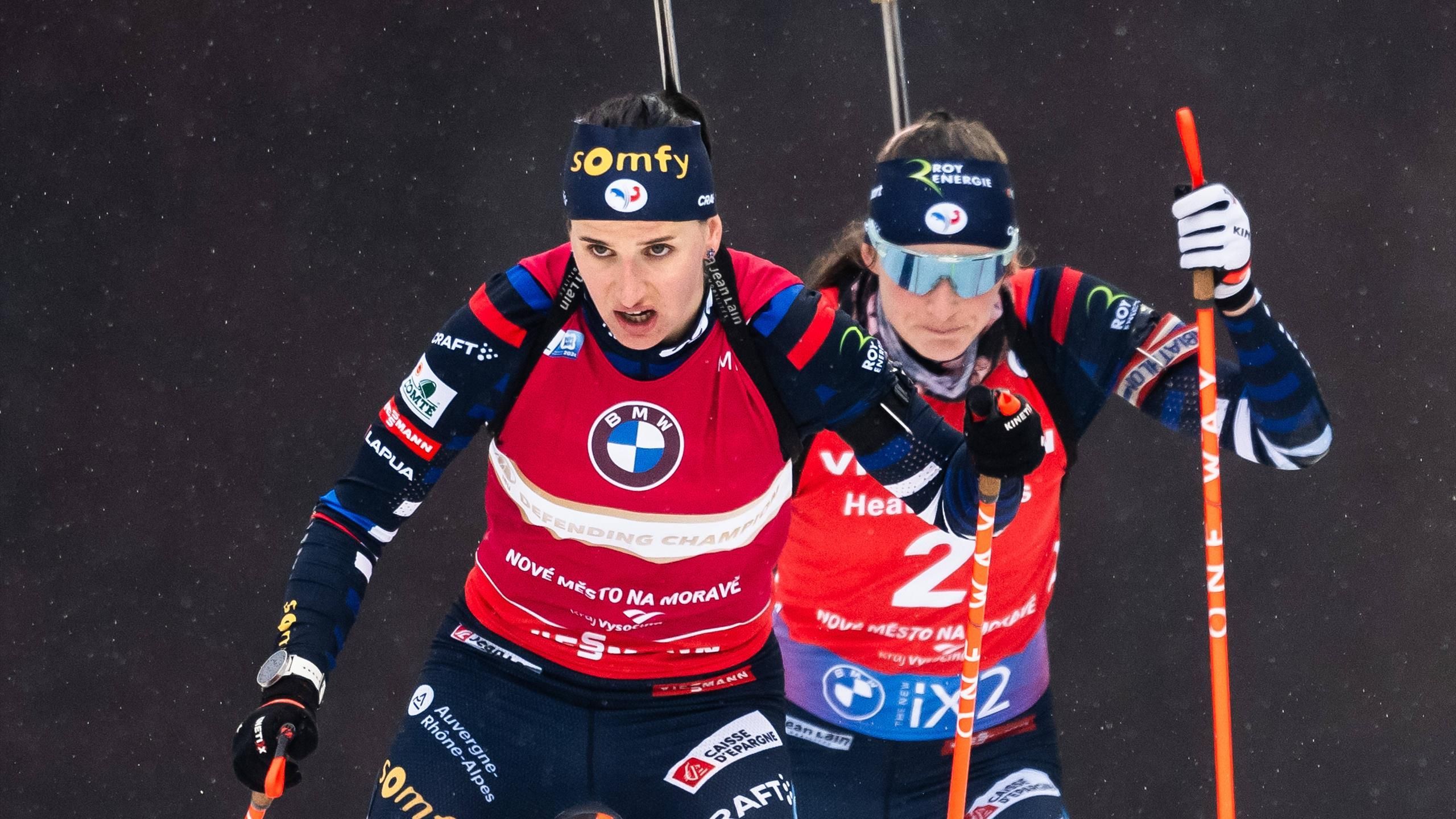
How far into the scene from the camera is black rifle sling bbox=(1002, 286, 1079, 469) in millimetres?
2750

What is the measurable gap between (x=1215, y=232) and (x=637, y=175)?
0.85 meters

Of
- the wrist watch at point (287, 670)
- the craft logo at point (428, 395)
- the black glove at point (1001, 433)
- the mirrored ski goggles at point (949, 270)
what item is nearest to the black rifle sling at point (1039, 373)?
the mirrored ski goggles at point (949, 270)

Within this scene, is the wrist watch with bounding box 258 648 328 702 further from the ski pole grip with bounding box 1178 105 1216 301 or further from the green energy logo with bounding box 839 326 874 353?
the ski pole grip with bounding box 1178 105 1216 301

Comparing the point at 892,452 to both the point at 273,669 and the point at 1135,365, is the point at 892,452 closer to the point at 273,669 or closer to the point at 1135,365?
the point at 1135,365

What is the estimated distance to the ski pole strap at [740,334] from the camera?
238 centimetres

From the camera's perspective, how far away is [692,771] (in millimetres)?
2373

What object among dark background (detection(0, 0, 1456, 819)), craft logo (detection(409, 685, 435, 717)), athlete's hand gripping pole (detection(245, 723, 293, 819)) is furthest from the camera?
dark background (detection(0, 0, 1456, 819))

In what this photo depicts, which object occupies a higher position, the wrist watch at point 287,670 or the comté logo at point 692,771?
the wrist watch at point 287,670

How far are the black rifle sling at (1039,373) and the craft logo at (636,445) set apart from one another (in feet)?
2.23

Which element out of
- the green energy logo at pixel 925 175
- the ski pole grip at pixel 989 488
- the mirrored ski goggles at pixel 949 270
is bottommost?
the ski pole grip at pixel 989 488

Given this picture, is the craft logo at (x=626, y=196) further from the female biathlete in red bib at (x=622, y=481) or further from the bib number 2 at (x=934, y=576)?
the bib number 2 at (x=934, y=576)

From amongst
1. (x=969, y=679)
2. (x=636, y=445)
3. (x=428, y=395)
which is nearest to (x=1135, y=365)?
(x=969, y=679)

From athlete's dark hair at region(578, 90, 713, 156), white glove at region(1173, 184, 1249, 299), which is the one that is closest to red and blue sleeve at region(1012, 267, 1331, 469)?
white glove at region(1173, 184, 1249, 299)

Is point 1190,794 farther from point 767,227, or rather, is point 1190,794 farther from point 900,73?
point 900,73
